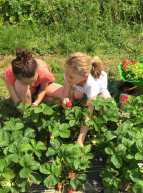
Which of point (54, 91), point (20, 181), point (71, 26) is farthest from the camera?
point (71, 26)

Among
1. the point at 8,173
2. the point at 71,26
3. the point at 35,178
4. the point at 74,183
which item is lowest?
the point at 74,183

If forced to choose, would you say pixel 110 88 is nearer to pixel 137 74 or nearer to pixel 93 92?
pixel 137 74

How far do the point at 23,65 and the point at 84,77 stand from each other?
680mm

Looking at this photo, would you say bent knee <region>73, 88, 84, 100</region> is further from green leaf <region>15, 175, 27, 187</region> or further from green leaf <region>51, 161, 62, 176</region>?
green leaf <region>15, 175, 27, 187</region>

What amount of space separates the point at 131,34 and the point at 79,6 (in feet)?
4.86

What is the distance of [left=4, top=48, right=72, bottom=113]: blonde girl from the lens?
205 centimetres

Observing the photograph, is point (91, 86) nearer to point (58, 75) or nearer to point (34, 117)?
point (34, 117)

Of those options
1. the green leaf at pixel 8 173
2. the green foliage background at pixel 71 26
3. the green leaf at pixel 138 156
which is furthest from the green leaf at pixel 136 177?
the green foliage background at pixel 71 26

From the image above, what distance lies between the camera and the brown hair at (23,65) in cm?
203

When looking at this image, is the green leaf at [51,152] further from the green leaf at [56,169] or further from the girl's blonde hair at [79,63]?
the girl's blonde hair at [79,63]

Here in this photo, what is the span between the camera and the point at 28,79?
2.12 meters

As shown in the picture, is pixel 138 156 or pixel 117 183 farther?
pixel 117 183

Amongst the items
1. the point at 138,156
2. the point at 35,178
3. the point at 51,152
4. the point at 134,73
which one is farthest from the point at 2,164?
the point at 134,73

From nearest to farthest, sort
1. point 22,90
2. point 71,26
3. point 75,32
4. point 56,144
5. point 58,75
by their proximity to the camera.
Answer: point 56,144
point 22,90
point 58,75
point 75,32
point 71,26
